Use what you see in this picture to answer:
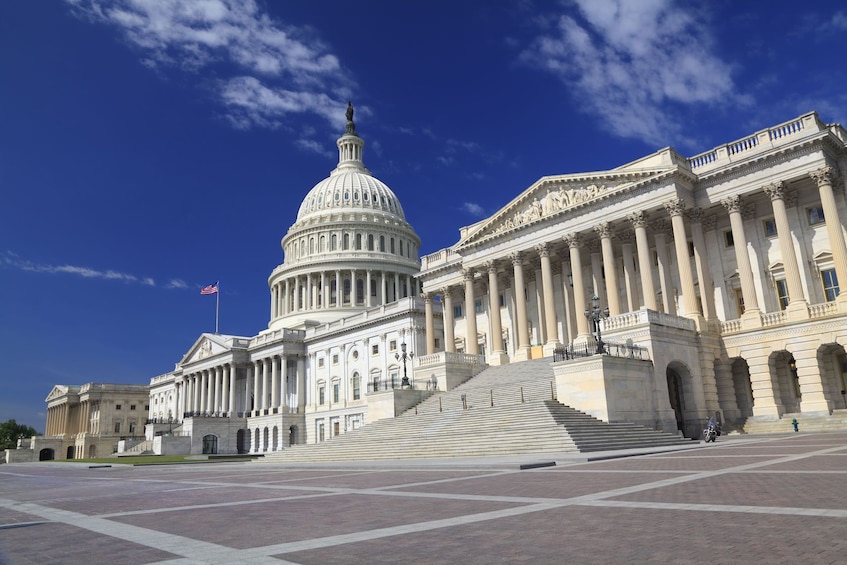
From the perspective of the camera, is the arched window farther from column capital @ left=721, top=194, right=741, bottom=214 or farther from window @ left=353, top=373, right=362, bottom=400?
column capital @ left=721, top=194, right=741, bottom=214

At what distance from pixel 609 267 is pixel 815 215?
14035 mm

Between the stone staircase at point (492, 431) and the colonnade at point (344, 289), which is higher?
the colonnade at point (344, 289)

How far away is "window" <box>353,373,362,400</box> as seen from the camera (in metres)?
86.3

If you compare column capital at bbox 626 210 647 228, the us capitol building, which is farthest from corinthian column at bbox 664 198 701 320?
column capital at bbox 626 210 647 228

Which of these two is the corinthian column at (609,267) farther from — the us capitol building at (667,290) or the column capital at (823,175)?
the column capital at (823,175)

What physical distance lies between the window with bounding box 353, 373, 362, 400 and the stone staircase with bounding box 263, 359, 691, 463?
38.9 metres

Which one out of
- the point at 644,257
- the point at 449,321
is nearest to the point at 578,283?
the point at 644,257

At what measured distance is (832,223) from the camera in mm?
40875

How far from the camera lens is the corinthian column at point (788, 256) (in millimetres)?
41156

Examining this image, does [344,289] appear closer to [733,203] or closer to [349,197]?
[349,197]

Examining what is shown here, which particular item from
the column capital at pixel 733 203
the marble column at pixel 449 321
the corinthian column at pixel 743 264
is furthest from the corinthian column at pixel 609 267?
the marble column at pixel 449 321

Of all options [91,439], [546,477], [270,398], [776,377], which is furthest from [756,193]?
[91,439]

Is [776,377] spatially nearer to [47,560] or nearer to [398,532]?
[398,532]

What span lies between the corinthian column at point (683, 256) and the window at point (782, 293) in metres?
5.50
